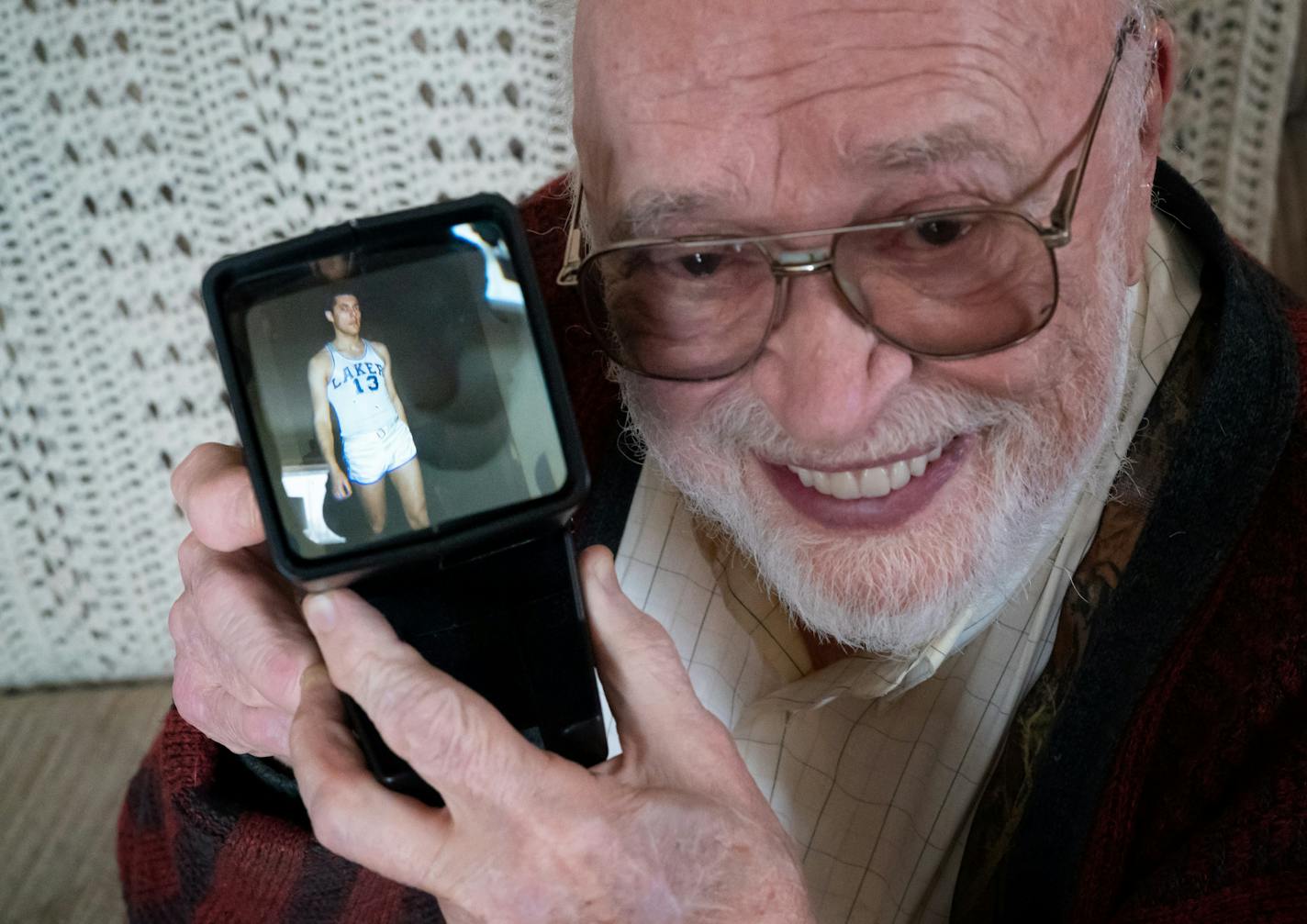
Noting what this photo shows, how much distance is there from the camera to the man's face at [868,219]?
739 mm

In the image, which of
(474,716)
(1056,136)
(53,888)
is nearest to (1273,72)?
(1056,136)

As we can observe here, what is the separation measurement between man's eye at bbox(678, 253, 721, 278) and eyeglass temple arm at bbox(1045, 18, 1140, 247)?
9.5 inches

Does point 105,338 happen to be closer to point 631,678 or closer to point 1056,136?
point 631,678

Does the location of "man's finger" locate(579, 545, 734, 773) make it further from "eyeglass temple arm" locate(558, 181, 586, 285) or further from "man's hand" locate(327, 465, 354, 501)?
"eyeglass temple arm" locate(558, 181, 586, 285)

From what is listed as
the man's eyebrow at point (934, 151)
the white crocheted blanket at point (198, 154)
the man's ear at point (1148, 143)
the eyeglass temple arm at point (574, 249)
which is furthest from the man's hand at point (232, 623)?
the man's ear at point (1148, 143)

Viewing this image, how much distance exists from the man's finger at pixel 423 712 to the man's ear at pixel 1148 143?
24.4 inches

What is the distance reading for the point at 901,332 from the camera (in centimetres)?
80

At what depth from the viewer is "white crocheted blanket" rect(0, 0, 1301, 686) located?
1.28 meters

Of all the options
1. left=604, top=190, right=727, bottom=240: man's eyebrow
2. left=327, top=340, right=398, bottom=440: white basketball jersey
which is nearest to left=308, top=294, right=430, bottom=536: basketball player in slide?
left=327, top=340, right=398, bottom=440: white basketball jersey

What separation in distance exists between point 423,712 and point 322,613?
0.27 ft

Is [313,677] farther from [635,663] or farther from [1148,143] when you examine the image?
[1148,143]

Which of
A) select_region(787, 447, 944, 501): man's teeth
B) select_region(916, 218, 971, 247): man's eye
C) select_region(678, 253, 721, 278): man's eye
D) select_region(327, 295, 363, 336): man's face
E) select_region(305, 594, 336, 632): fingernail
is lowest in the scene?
select_region(787, 447, 944, 501): man's teeth

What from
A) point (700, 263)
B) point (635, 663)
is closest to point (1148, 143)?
point (700, 263)

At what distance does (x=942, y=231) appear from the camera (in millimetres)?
771
